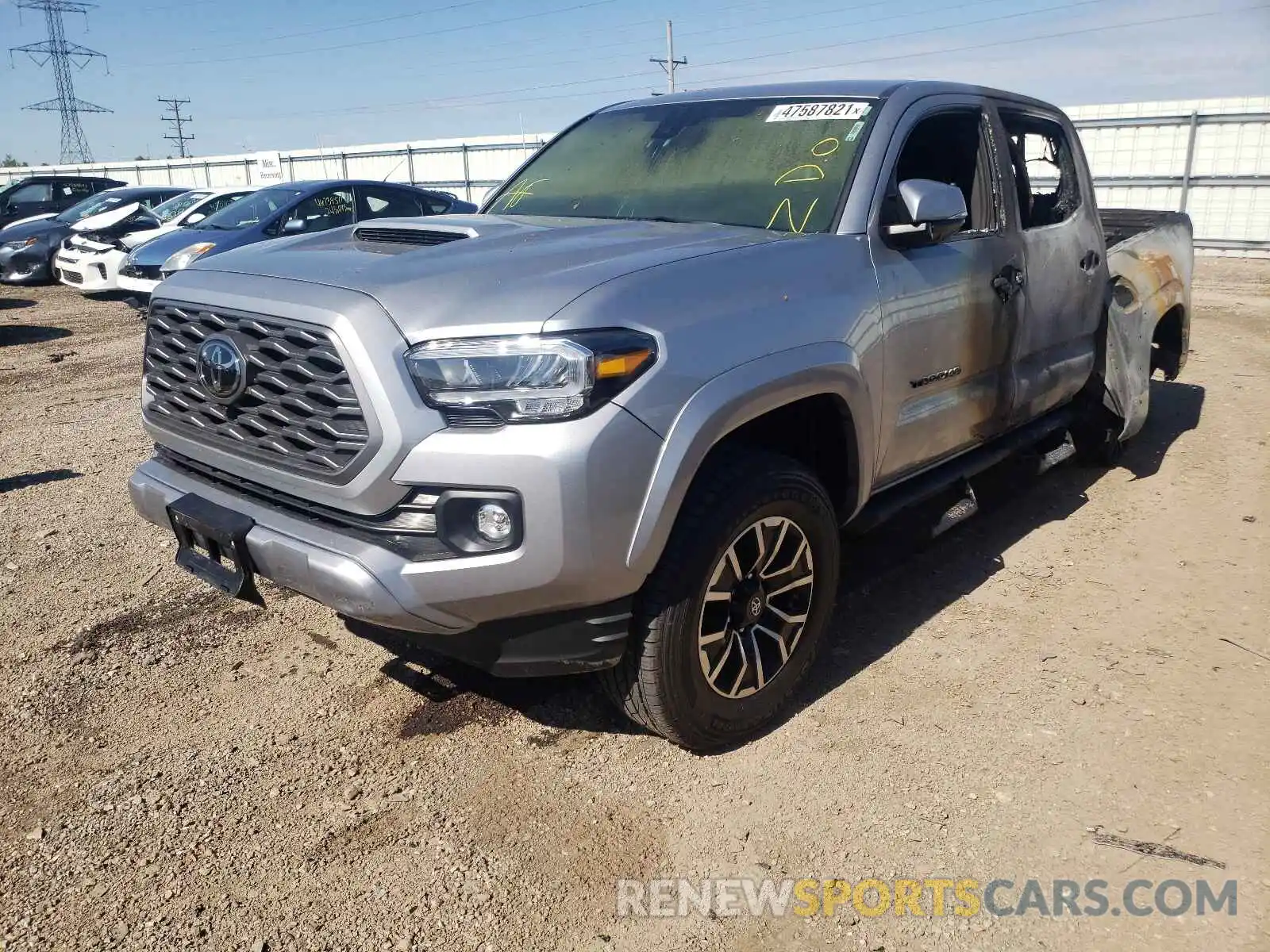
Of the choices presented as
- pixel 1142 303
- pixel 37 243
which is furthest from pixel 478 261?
pixel 37 243

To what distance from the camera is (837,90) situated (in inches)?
145

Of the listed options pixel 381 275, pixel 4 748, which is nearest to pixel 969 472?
pixel 381 275

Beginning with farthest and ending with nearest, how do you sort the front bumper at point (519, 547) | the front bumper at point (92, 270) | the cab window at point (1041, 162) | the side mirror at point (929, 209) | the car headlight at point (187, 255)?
the front bumper at point (92, 270) < the car headlight at point (187, 255) < the cab window at point (1041, 162) < the side mirror at point (929, 209) < the front bumper at point (519, 547)

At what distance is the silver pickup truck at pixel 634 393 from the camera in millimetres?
2332

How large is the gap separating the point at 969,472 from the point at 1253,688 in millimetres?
1236

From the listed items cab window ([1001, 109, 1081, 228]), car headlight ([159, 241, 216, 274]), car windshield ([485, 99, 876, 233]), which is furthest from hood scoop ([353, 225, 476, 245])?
car headlight ([159, 241, 216, 274])

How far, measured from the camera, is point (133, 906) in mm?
2357

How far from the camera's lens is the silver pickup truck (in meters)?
2.33

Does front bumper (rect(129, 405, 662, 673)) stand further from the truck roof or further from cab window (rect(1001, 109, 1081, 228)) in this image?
cab window (rect(1001, 109, 1081, 228))

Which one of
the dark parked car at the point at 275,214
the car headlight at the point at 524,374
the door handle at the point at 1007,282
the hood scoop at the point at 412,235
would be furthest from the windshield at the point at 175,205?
the car headlight at the point at 524,374

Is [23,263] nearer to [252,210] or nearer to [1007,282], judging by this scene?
[252,210]

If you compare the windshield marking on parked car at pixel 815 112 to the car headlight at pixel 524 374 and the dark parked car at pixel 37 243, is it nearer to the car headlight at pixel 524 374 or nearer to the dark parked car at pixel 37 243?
the car headlight at pixel 524 374

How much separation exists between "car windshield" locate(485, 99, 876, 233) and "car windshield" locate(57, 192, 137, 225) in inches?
537

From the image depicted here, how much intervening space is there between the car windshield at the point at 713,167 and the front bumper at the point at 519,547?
1330mm
